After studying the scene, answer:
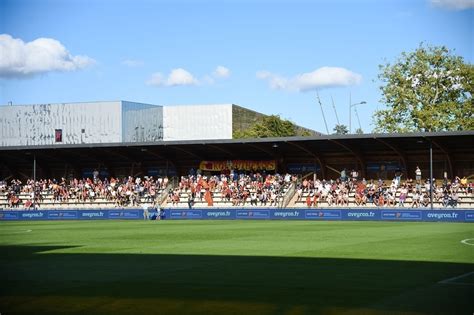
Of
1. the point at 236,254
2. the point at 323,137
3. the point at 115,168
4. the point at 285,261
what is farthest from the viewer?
the point at 115,168

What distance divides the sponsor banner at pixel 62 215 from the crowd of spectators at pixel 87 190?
417 cm

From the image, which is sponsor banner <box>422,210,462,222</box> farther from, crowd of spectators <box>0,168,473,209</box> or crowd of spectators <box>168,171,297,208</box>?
crowd of spectators <box>168,171,297,208</box>

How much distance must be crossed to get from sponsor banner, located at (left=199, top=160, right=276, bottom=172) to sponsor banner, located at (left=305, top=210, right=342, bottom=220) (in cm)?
1178

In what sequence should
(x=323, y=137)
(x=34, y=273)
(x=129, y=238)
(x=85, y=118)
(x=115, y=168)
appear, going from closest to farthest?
1. (x=34, y=273)
2. (x=129, y=238)
3. (x=323, y=137)
4. (x=115, y=168)
5. (x=85, y=118)

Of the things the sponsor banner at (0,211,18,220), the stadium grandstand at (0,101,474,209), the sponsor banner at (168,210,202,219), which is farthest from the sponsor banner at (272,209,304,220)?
the sponsor banner at (0,211,18,220)

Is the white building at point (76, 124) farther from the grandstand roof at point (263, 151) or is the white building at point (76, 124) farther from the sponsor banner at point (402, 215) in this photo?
the sponsor banner at point (402, 215)

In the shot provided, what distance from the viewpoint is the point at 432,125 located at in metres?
A: 76.1

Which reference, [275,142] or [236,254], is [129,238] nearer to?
[236,254]

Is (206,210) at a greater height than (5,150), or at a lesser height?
lesser

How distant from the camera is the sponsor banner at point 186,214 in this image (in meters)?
55.3

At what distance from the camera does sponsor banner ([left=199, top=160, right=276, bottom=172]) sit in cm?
6359

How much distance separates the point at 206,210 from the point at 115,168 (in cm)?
1771

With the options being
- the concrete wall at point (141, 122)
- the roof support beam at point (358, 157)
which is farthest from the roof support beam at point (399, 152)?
the concrete wall at point (141, 122)

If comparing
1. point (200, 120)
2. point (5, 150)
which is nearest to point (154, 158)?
point (5, 150)
